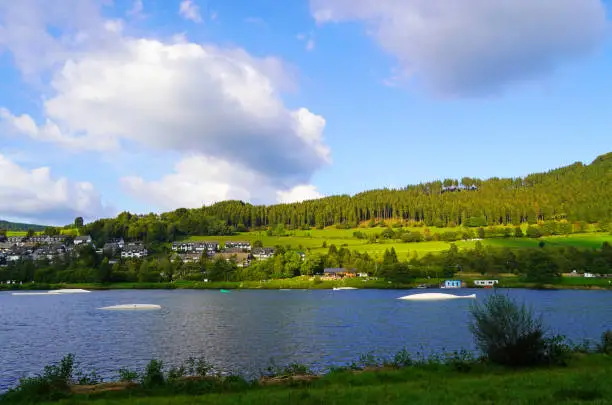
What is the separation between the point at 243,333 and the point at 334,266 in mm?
107135

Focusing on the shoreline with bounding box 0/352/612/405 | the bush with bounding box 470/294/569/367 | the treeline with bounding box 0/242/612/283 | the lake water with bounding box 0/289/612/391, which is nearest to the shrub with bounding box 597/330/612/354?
the shoreline with bounding box 0/352/612/405

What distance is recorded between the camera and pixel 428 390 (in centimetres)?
1748

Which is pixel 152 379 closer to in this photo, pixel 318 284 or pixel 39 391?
→ pixel 39 391

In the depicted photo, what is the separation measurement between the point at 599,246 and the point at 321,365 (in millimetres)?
139835

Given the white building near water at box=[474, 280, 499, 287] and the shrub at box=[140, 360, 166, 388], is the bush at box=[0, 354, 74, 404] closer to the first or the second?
the shrub at box=[140, 360, 166, 388]

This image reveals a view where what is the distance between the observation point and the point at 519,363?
899 inches

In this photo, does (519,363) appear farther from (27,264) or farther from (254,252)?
(27,264)

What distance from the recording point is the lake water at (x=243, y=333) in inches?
1416

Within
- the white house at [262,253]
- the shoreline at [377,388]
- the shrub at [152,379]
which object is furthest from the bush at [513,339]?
the white house at [262,253]

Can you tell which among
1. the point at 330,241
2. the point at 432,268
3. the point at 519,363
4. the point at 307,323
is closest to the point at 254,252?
the point at 330,241

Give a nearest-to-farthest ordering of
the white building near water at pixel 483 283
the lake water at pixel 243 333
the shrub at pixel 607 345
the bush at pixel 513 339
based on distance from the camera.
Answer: the bush at pixel 513 339 < the shrub at pixel 607 345 < the lake water at pixel 243 333 < the white building near water at pixel 483 283

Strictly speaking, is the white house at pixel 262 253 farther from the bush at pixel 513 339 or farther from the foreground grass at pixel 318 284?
Answer: the bush at pixel 513 339

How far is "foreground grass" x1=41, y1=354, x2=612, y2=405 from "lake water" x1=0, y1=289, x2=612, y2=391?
984 centimetres

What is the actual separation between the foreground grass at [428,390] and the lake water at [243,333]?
32.3 feet
